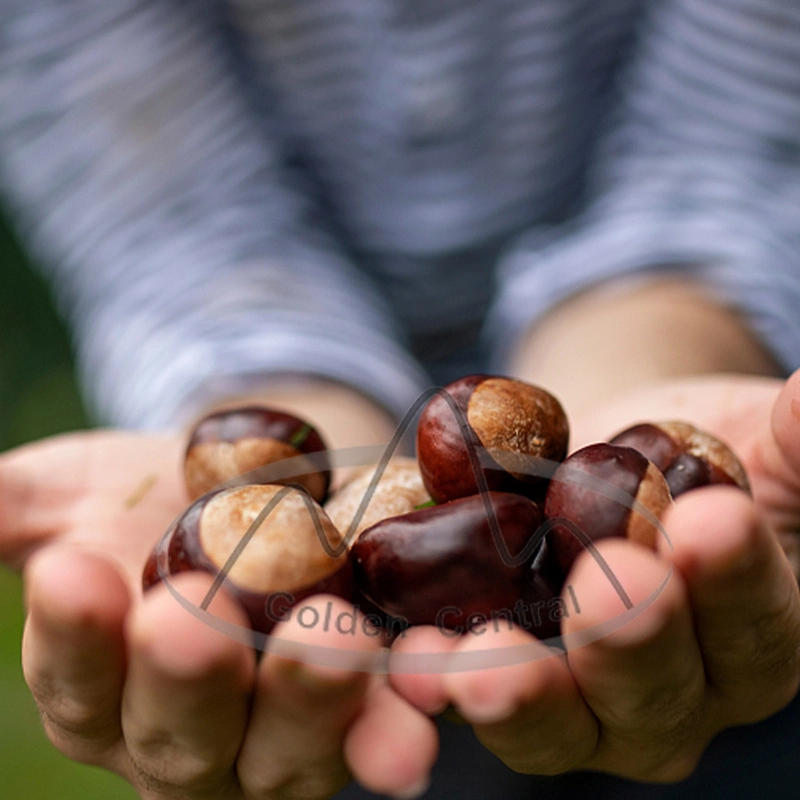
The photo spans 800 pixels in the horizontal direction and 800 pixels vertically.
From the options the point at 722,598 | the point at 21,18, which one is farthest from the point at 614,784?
the point at 21,18

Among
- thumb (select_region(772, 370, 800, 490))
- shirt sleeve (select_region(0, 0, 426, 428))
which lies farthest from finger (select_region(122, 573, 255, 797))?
shirt sleeve (select_region(0, 0, 426, 428))

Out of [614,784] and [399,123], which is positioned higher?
[399,123]

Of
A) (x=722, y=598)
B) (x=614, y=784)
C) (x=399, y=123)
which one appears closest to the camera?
(x=722, y=598)

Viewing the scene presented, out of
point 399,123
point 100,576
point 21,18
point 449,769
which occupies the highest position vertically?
point 21,18

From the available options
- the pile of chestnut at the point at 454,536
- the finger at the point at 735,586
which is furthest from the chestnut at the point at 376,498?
the finger at the point at 735,586

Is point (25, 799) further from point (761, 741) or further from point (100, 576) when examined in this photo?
point (761, 741)

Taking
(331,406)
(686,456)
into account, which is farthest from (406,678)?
(331,406)

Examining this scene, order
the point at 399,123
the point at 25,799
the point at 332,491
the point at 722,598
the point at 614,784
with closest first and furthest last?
the point at 722,598 < the point at 614,784 < the point at 332,491 < the point at 25,799 < the point at 399,123
